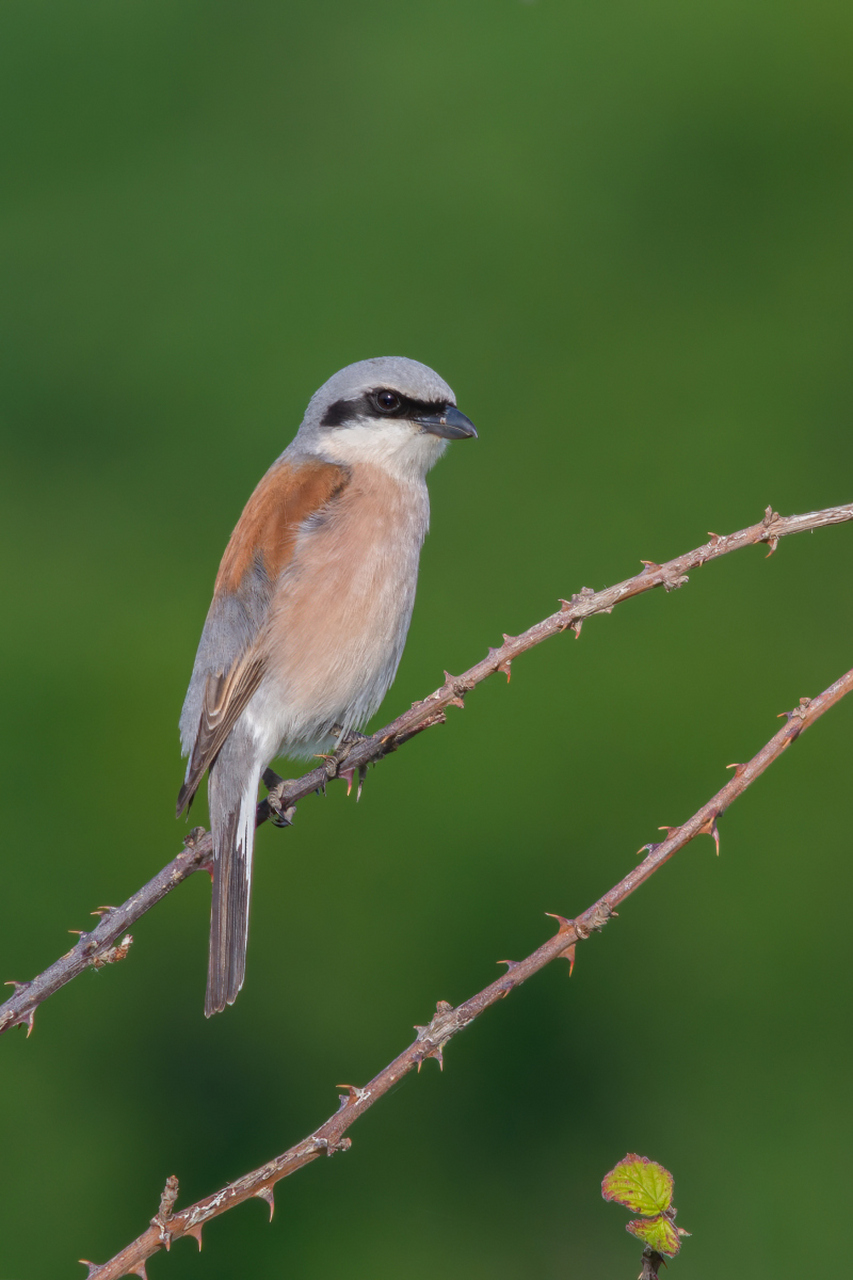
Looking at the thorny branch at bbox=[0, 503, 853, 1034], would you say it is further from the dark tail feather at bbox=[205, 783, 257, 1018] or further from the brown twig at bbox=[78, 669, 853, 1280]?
the dark tail feather at bbox=[205, 783, 257, 1018]

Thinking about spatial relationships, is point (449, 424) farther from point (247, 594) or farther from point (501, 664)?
point (501, 664)

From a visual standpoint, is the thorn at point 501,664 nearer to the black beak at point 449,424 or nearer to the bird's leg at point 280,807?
the bird's leg at point 280,807

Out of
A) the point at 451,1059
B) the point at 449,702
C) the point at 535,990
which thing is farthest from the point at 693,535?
the point at 449,702

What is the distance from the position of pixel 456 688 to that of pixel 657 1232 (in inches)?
30.8

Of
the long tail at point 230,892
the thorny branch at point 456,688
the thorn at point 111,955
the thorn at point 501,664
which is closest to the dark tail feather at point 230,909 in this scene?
the long tail at point 230,892

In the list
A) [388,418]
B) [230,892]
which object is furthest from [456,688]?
[388,418]

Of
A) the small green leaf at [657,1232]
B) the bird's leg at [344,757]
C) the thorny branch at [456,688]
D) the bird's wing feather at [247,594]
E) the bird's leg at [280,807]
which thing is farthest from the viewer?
the bird's wing feather at [247,594]

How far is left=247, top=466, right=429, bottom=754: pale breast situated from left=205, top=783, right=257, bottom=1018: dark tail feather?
36 centimetres

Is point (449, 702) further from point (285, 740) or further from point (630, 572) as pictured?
point (630, 572)

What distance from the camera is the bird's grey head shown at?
3.21 meters

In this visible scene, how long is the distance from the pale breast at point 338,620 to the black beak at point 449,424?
201 mm

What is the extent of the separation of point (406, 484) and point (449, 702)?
1.52 metres

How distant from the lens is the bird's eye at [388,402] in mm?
3251

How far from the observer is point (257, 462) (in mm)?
7629
